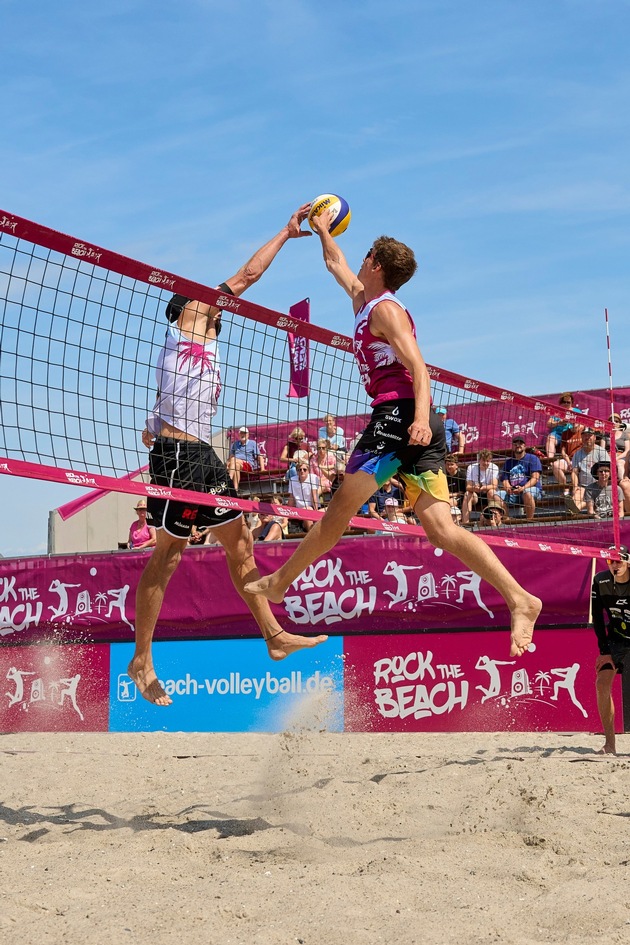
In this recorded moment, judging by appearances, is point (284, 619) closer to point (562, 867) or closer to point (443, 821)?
point (443, 821)

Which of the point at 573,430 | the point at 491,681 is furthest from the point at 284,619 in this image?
the point at 573,430

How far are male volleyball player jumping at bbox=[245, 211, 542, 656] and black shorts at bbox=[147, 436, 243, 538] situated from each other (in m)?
0.52

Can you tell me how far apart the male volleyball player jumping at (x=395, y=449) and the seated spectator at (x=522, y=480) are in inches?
189

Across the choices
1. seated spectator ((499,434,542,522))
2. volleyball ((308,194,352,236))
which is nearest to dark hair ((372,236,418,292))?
volleyball ((308,194,352,236))

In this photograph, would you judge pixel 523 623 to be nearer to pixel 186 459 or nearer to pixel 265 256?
pixel 186 459

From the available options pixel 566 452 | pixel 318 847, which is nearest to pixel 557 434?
pixel 566 452

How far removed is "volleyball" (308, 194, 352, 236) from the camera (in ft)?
18.0

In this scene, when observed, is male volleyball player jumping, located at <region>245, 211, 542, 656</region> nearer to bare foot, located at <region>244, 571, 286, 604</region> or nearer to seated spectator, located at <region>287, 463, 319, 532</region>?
bare foot, located at <region>244, 571, 286, 604</region>

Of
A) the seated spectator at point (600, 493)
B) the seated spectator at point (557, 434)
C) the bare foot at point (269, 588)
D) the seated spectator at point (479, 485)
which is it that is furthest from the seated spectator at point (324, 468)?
the seated spectator at point (557, 434)

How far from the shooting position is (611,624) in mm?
7953

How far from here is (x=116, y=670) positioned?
10.3 meters

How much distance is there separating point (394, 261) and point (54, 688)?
723 cm

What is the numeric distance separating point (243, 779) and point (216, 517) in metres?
2.40

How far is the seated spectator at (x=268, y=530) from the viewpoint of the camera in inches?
431
